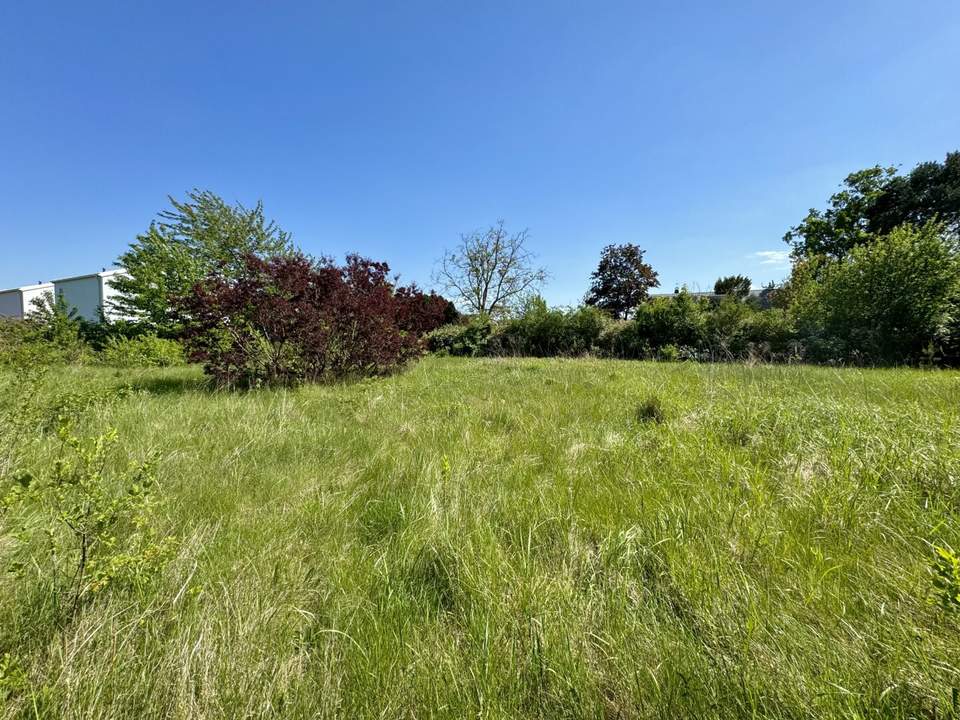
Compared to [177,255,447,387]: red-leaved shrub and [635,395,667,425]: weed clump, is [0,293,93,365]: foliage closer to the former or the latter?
[177,255,447,387]: red-leaved shrub

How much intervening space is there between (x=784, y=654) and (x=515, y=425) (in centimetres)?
250

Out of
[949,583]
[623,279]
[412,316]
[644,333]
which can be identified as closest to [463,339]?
[412,316]

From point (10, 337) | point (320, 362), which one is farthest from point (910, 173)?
point (10, 337)

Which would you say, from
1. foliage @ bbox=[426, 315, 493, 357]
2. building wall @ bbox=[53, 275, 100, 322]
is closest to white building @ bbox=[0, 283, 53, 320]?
building wall @ bbox=[53, 275, 100, 322]

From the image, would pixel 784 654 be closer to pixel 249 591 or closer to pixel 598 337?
pixel 249 591

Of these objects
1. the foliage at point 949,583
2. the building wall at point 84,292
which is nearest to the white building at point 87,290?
the building wall at point 84,292

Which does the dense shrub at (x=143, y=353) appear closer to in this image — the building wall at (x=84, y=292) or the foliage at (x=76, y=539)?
the foliage at (x=76, y=539)

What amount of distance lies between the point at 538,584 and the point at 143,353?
13079 mm

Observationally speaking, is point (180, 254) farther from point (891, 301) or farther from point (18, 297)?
point (18, 297)

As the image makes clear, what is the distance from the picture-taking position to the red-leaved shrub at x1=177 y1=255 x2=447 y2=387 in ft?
17.0

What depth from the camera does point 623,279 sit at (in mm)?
31141

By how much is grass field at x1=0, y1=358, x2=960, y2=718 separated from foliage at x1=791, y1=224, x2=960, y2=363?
9076mm

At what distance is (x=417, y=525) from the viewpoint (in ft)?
5.70

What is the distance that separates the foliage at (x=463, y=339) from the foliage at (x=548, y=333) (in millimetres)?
468
